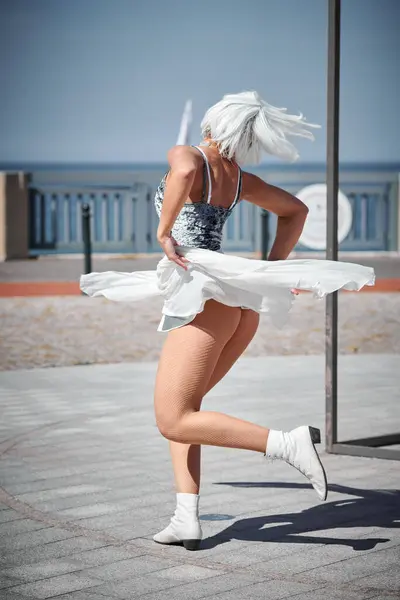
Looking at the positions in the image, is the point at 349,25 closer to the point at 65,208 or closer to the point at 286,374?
the point at 286,374

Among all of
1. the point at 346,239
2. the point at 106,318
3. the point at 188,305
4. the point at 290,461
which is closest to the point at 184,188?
the point at 188,305

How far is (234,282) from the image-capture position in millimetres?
4215

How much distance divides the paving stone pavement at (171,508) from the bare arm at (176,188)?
1089 millimetres

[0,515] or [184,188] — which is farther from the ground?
[184,188]

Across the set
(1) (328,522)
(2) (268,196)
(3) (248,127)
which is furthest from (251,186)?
(1) (328,522)

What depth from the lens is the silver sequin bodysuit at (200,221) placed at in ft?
13.9

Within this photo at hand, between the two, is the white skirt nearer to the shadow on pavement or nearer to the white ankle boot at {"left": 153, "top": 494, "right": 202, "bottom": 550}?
the white ankle boot at {"left": 153, "top": 494, "right": 202, "bottom": 550}

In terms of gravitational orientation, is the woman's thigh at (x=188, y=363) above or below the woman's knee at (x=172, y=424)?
above

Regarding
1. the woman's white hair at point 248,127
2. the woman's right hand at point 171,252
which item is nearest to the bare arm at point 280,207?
the woman's white hair at point 248,127

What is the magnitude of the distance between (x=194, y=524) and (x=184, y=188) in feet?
3.97

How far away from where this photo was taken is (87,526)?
4.64 metres

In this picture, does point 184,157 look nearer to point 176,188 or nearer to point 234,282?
point 176,188

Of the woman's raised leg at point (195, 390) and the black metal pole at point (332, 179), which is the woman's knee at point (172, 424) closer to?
the woman's raised leg at point (195, 390)

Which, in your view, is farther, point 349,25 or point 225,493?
point 349,25
